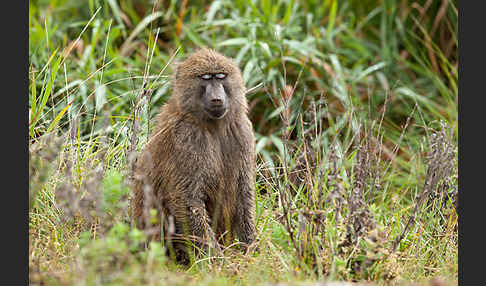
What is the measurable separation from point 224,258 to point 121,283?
97cm

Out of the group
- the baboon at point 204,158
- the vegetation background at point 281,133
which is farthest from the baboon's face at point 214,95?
the vegetation background at point 281,133

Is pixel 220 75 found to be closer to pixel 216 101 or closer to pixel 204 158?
pixel 216 101

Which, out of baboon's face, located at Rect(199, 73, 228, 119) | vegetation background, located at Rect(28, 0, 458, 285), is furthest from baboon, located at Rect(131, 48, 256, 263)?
vegetation background, located at Rect(28, 0, 458, 285)

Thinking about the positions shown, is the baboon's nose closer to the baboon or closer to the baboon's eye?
the baboon

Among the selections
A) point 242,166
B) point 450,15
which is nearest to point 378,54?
point 450,15

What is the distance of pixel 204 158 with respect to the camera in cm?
362

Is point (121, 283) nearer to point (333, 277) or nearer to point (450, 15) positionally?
point (333, 277)

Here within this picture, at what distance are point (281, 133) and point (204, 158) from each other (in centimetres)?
175

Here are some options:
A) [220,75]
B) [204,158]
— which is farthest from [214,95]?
[204,158]

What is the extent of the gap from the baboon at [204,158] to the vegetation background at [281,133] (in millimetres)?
165

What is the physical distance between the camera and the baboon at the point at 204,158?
11.8 feet

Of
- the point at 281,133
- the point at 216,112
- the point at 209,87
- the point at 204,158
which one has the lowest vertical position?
the point at 281,133

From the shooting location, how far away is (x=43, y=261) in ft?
10.1

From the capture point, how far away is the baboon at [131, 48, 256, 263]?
360 centimetres
